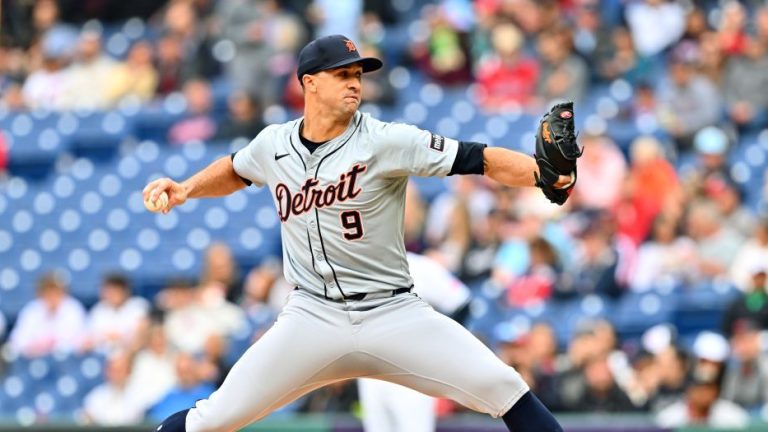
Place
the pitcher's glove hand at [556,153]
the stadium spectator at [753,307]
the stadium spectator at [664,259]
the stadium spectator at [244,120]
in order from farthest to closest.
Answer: the stadium spectator at [244,120] → the stadium spectator at [664,259] → the stadium spectator at [753,307] → the pitcher's glove hand at [556,153]

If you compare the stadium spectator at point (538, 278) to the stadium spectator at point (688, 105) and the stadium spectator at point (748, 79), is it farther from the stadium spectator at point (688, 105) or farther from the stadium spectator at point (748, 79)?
the stadium spectator at point (748, 79)

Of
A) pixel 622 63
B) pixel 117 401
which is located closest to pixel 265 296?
pixel 117 401

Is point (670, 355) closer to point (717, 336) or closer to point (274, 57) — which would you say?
point (717, 336)

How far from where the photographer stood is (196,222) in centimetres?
1308

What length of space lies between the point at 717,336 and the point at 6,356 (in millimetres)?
6036

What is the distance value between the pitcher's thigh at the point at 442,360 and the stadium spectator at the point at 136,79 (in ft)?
32.1

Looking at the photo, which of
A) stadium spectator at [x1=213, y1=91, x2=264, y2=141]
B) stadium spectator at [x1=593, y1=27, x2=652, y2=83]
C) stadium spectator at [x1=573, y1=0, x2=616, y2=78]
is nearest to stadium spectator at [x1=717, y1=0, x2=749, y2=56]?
stadium spectator at [x1=593, y1=27, x2=652, y2=83]

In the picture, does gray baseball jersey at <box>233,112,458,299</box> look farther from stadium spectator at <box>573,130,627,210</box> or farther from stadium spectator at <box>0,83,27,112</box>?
stadium spectator at <box>0,83,27,112</box>

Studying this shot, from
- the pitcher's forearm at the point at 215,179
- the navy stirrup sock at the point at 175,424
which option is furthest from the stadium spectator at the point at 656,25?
the navy stirrup sock at the point at 175,424

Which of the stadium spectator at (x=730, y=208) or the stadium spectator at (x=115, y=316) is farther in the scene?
the stadium spectator at (x=115, y=316)

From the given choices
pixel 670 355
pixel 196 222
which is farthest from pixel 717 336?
pixel 196 222

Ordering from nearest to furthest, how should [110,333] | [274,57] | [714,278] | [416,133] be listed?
1. [416,133]
2. [714,278]
3. [110,333]
4. [274,57]

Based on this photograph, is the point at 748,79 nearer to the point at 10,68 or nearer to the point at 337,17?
the point at 337,17

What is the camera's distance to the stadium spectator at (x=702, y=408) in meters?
8.72
